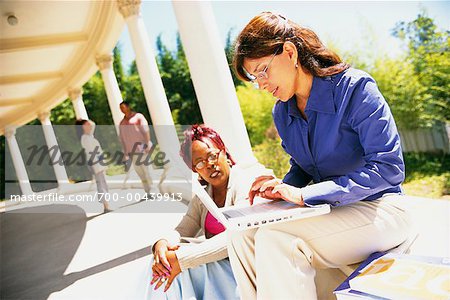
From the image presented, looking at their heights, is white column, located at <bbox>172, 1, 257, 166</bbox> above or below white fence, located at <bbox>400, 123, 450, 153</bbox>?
above

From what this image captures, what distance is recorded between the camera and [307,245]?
1.48 metres

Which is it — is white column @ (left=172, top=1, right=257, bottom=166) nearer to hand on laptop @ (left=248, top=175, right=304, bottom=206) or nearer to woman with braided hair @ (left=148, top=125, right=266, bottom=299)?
A: woman with braided hair @ (left=148, top=125, right=266, bottom=299)

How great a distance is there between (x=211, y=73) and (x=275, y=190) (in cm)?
258

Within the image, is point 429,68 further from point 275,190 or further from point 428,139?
point 275,190

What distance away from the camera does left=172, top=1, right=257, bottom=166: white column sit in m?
3.81

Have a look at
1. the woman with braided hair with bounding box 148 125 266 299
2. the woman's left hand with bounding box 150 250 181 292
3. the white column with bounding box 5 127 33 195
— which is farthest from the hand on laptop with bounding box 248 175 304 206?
the white column with bounding box 5 127 33 195

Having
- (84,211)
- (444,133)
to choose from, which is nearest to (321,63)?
(444,133)

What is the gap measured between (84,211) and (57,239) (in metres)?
2.01

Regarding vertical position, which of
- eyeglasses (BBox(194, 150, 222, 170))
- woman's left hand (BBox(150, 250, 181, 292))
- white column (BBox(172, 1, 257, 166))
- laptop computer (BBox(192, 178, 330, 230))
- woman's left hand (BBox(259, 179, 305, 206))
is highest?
white column (BBox(172, 1, 257, 166))

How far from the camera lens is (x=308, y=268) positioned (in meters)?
1.43

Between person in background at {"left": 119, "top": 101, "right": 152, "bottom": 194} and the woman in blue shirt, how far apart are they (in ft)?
17.0

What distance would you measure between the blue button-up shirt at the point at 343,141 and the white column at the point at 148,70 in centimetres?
532

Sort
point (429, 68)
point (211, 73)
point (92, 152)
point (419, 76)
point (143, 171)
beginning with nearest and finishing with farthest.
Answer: point (211, 73) → point (429, 68) → point (92, 152) → point (419, 76) → point (143, 171)

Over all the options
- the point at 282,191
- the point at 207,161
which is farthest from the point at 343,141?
the point at 207,161
